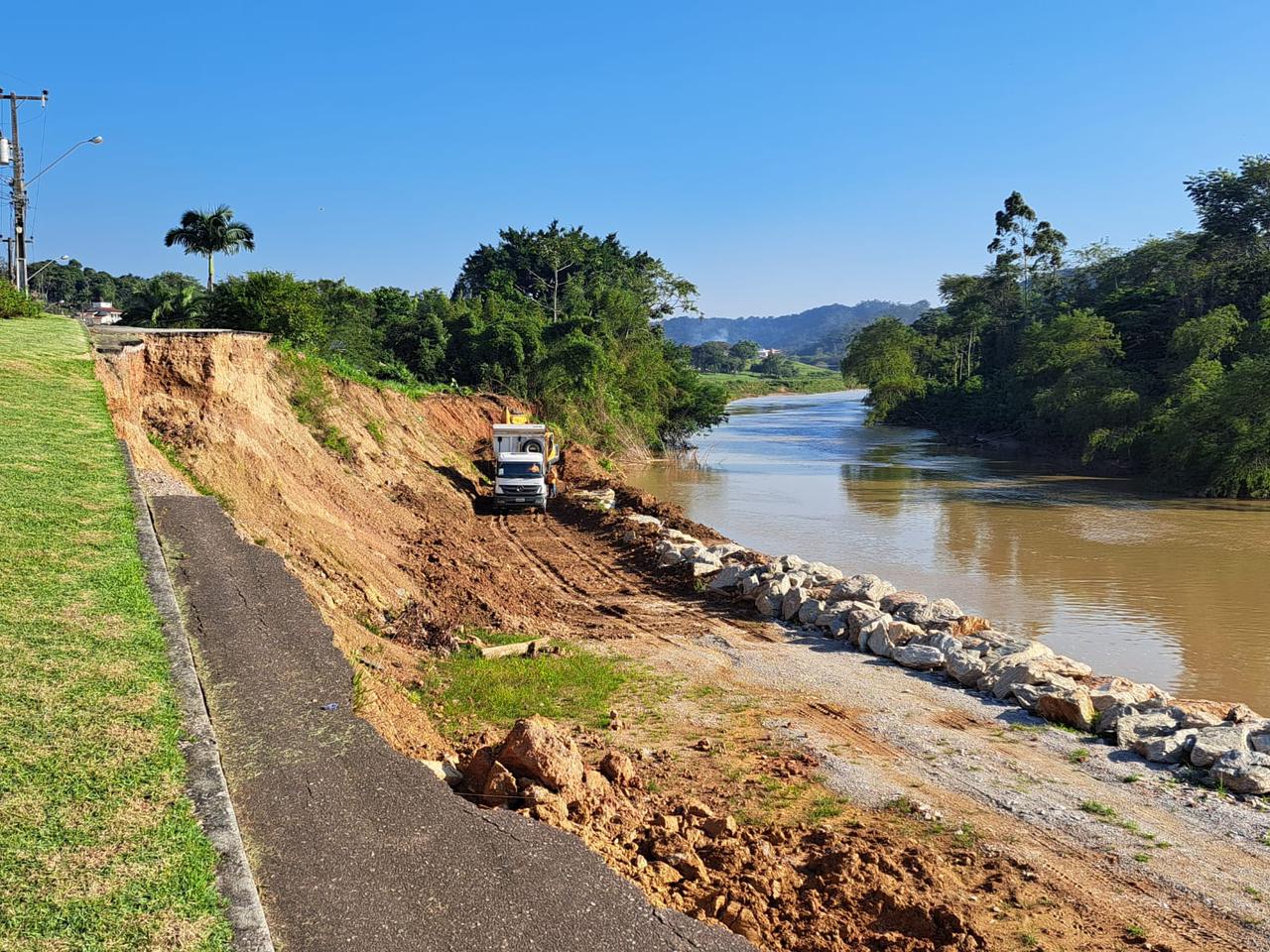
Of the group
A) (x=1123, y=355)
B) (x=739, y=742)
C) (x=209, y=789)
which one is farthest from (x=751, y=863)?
(x=1123, y=355)

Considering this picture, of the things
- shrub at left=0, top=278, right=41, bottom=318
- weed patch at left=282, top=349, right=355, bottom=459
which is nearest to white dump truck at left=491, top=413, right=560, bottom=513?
weed patch at left=282, top=349, right=355, bottom=459

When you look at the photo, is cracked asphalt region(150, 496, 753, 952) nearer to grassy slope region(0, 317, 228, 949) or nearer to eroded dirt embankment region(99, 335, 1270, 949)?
grassy slope region(0, 317, 228, 949)

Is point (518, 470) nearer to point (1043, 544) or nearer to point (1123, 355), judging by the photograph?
point (1043, 544)

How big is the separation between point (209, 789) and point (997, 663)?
35.4 ft

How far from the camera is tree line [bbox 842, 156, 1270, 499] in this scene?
114 ft

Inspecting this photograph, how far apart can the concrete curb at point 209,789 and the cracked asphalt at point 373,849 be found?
0.24 m

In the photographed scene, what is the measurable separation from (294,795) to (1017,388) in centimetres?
5985

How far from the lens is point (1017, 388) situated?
5897cm

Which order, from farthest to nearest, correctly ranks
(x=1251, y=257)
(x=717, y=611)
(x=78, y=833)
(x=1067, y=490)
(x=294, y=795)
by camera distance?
1. (x=1251, y=257)
2. (x=1067, y=490)
3. (x=717, y=611)
4. (x=294, y=795)
5. (x=78, y=833)

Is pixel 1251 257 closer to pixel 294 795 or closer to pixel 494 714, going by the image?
pixel 494 714

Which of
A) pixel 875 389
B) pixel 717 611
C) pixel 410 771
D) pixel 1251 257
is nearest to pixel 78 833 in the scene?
pixel 410 771

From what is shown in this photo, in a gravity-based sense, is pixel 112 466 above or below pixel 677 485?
above

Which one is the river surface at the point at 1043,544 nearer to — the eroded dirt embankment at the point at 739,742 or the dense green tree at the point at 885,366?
the eroded dirt embankment at the point at 739,742

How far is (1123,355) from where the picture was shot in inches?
1891
